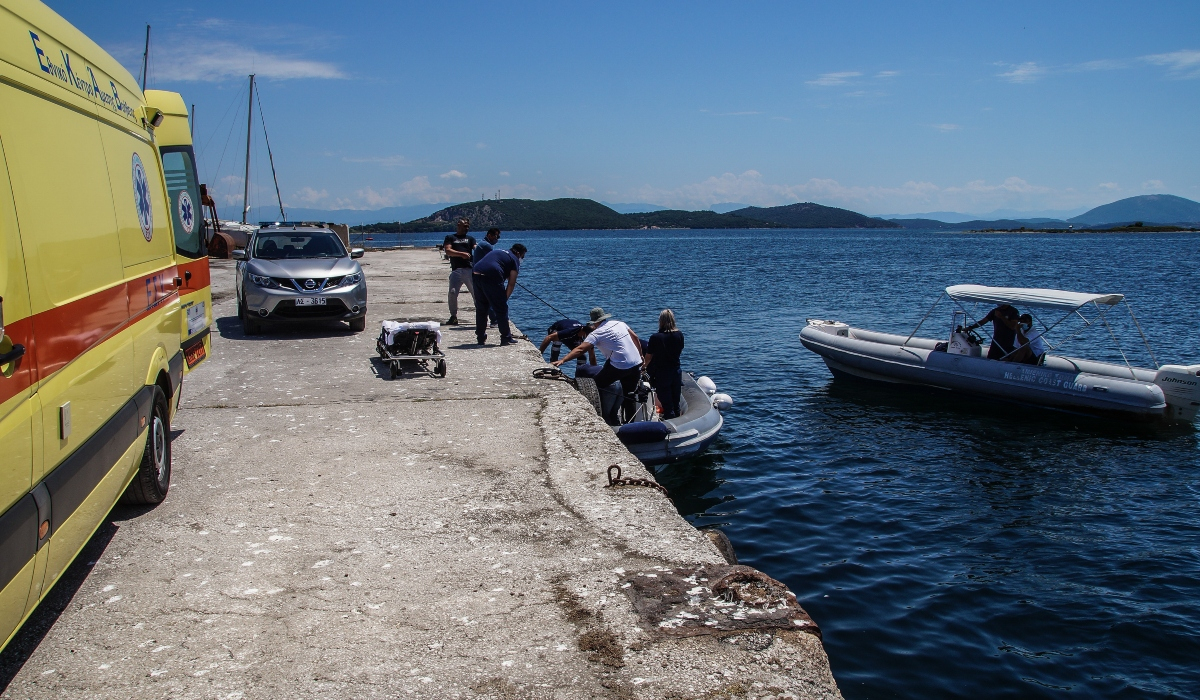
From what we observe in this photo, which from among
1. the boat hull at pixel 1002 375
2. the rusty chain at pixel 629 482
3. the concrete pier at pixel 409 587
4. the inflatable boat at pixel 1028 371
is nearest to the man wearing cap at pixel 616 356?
the concrete pier at pixel 409 587

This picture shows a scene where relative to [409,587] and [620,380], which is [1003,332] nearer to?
[620,380]

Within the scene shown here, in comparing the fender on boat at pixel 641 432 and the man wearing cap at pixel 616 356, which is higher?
the man wearing cap at pixel 616 356

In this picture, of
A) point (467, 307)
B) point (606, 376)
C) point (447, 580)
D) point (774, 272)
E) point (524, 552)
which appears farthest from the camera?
point (774, 272)

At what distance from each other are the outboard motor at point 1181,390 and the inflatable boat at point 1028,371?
1cm

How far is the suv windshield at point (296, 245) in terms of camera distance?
518 inches

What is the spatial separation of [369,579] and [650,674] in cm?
166

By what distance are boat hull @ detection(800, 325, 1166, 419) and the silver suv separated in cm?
888

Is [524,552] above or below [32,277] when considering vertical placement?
below

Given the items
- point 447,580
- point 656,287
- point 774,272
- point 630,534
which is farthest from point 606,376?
point 774,272

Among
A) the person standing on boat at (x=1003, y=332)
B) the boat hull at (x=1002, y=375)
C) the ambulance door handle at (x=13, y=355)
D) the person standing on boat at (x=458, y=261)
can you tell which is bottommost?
the boat hull at (x=1002, y=375)

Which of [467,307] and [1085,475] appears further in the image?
[467,307]

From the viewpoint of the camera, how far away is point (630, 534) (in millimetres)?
4762

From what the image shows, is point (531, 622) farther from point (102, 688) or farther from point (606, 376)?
point (606, 376)

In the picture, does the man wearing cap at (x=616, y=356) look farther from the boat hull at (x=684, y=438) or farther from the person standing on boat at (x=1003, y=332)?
the person standing on boat at (x=1003, y=332)
